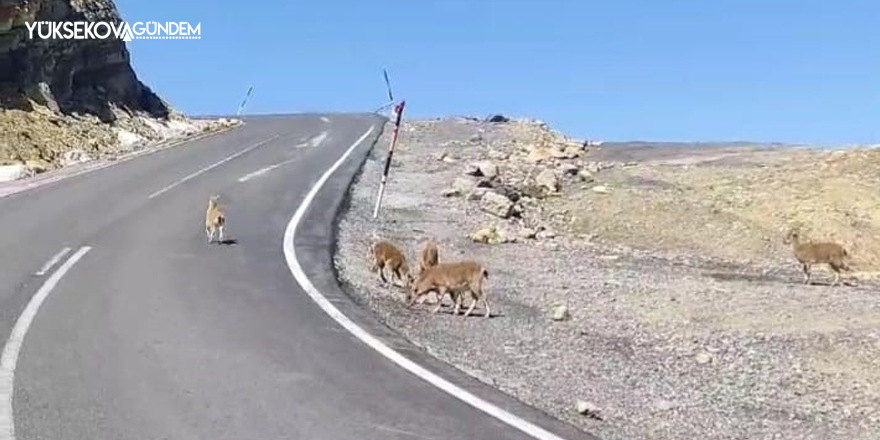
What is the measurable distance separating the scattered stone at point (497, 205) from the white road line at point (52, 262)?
10.3 meters

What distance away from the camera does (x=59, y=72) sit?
42.6m

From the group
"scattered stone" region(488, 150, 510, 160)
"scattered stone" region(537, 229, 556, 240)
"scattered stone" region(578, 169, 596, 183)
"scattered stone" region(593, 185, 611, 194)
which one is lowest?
"scattered stone" region(537, 229, 556, 240)

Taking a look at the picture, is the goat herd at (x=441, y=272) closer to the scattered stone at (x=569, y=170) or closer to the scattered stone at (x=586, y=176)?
the scattered stone at (x=586, y=176)

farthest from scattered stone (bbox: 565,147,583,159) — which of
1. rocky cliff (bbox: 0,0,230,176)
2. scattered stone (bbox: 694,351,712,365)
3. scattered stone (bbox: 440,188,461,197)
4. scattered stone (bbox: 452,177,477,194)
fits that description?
scattered stone (bbox: 694,351,712,365)

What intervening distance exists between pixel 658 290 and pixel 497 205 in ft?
31.5

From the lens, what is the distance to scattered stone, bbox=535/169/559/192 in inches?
1168

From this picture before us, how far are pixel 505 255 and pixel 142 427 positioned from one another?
11.8m

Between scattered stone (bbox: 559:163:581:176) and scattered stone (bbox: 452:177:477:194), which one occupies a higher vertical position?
scattered stone (bbox: 559:163:581:176)

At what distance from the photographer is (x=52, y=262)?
15.6m

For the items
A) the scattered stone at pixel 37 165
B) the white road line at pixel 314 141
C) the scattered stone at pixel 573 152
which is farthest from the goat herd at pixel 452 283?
the white road line at pixel 314 141

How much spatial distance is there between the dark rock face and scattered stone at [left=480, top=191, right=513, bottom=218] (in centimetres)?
1906

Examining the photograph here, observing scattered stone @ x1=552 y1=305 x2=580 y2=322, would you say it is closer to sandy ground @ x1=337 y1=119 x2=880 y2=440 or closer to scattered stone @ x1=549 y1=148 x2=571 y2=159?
sandy ground @ x1=337 y1=119 x2=880 y2=440

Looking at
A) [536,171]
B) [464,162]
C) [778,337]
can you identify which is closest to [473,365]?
[778,337]

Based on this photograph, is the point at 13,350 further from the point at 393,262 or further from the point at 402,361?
the point at 393,262
